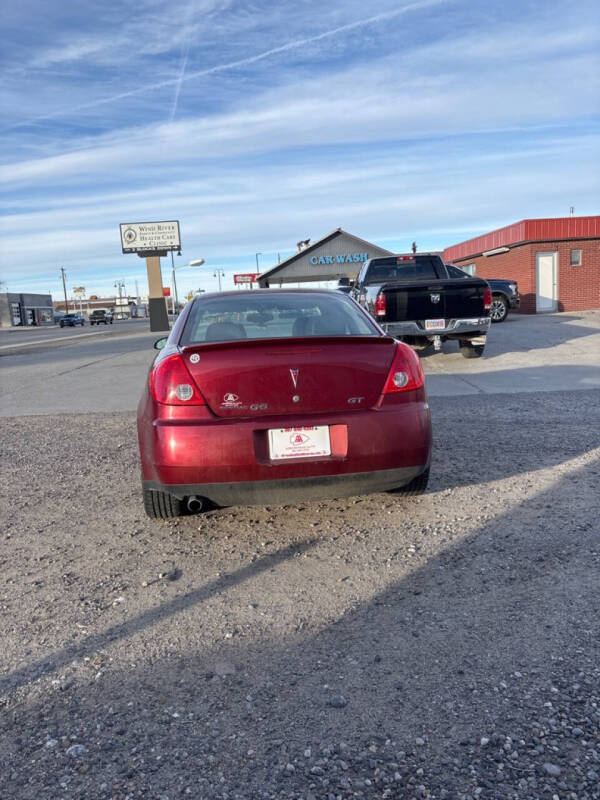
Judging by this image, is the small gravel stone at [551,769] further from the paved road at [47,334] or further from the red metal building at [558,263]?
the paved road at [47,334]

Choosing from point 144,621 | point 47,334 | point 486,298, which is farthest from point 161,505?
point 47,334

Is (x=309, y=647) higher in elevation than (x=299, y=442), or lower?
lower

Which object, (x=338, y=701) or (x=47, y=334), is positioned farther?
(x=47, y=334)

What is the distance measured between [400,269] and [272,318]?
10391 millimetres

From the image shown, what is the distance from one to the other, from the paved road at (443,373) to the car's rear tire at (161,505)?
475cm

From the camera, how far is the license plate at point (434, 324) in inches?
443

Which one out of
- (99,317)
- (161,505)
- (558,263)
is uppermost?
(558,263)

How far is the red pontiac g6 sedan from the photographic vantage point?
11.7 feet

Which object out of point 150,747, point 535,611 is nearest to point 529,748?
point 535,611

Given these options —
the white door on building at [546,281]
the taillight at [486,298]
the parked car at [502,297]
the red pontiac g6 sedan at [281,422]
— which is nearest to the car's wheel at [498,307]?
the parked car at [502,297]

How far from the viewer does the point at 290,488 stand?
3.63 metres

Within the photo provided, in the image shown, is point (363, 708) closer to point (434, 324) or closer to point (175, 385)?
point (175, 385)

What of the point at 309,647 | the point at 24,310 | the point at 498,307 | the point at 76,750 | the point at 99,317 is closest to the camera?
the point at 76,750

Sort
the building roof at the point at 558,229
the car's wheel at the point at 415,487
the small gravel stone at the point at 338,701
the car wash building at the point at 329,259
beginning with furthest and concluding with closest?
the car wash building at the point at 329,259
the building roof at the point at 558,229
the car's wheel at the point at 415,487
the small gravel stone at the point at 338,701
